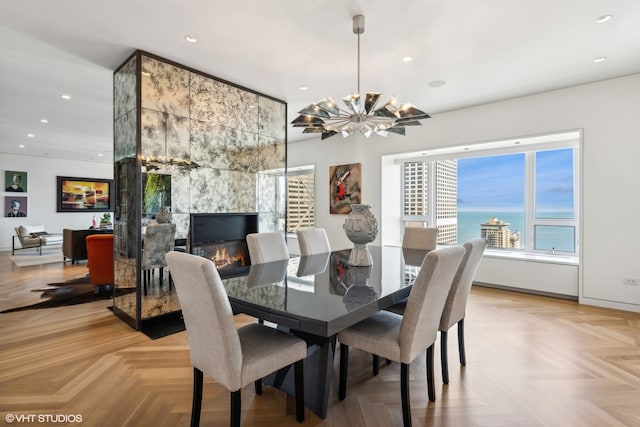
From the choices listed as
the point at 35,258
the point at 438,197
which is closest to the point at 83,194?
the point at 35,258

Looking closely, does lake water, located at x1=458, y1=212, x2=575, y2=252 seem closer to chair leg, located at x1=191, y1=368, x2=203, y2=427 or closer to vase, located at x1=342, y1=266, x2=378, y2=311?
vase, located at x1=342, y1=266, x2=378, y2=311

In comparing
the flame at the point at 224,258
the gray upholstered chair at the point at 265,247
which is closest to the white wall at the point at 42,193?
the flame at the point at 224,258

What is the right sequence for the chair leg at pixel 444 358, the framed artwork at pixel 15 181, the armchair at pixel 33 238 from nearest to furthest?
the chair leg at pixel 444 358
the armchair at pixel 33 238
the framed artwork at pixel 15 181

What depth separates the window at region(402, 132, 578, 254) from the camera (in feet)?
14.3

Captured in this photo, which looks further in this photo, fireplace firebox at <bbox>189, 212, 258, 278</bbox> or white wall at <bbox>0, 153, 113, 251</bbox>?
white wall at <bbox>0, 153, 113, 251</bbox>

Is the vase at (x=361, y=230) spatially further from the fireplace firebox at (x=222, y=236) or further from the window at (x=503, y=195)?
the window at (x=503, y=195)

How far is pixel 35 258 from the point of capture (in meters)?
7.19

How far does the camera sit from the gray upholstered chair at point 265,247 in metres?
2.71

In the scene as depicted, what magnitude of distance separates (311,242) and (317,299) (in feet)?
5.38

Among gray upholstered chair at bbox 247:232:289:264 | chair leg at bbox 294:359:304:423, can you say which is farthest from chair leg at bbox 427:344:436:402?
gray upholstered chair at bbox 247:232:289:264

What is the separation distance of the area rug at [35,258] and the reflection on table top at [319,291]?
270 inches

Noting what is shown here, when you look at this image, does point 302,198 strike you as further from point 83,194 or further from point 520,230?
point 83,194

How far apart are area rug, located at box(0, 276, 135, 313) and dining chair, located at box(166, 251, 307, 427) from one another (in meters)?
2.41

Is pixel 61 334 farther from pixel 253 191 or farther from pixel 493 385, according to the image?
pixel 493 385
